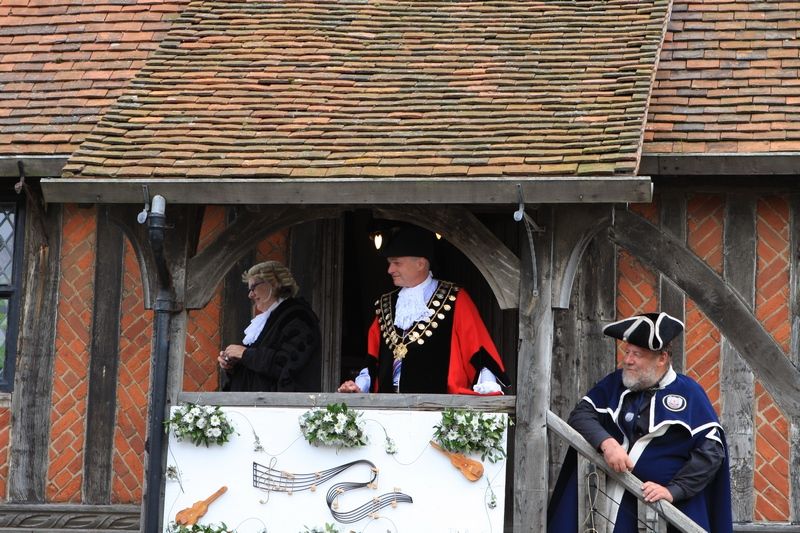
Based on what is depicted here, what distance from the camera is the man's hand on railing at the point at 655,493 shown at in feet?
26.5

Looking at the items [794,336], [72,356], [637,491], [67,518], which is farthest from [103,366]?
[794,336]

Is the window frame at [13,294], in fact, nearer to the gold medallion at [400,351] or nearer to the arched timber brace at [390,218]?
the arched timber brace at [390,218]

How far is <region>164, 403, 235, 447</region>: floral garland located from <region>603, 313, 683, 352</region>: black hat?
2.42 meters

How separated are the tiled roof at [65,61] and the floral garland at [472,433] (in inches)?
140

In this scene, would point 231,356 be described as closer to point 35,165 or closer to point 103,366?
point 103,366

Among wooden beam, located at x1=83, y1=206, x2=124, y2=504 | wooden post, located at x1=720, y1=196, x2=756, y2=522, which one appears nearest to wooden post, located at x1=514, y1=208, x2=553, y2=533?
wooden post, located at x1=720, y1=196, x2=756, y2=522

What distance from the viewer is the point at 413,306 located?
29.8 ft

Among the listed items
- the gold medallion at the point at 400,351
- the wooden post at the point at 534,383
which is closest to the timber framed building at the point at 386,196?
the wooden post at the point at 534,383

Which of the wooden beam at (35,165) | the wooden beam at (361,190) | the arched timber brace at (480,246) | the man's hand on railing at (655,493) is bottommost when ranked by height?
the man's hand on railing at (655,493)

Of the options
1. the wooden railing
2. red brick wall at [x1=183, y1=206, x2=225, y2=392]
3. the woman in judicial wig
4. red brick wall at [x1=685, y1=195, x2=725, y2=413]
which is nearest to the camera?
the wooden railing

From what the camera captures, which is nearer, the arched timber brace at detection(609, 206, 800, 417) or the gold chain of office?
the gold chain of office

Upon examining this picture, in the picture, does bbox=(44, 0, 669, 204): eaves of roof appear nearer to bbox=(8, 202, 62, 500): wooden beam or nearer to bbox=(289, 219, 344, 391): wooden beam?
bbox=(289, 219, 344, 391): wooden beam

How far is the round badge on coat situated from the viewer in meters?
8.31

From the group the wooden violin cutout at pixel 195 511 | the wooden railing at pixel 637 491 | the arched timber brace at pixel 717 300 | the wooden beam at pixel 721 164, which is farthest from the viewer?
the arched timber brace at pixel 717 300
